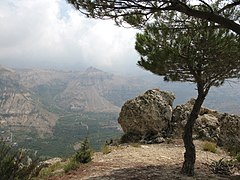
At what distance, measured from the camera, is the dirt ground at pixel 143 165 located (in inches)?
441

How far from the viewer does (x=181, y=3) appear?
824 cm

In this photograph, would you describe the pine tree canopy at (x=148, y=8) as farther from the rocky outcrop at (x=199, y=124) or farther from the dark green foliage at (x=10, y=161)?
the rocky outcrop at (x=199, y=124)

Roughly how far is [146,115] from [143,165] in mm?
8262

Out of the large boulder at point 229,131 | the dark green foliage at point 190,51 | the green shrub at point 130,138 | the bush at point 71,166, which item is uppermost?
the dark green foliage at point 190,51

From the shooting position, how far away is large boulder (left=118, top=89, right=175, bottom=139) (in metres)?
21.3

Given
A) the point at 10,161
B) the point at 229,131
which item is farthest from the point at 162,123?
the point at 10,161

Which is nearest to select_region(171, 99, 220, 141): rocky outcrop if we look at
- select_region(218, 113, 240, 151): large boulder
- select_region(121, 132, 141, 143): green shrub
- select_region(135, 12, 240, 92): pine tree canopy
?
select_region(218, 113, 240, 151): large boulder

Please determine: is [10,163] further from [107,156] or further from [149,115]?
[149,115]

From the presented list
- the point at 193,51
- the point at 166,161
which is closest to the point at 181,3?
the point at 193,51

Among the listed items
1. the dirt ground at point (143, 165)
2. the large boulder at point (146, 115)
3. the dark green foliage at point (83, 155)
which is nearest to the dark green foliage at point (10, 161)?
the dirt ground at point (143, 165)

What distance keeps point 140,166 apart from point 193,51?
16.4 ft

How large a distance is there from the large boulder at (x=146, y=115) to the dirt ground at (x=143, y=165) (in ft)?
9.91

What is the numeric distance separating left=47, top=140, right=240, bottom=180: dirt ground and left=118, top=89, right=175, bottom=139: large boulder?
302cm

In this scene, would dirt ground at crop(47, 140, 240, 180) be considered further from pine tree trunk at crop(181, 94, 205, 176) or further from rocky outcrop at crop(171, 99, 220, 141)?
rocky outcrop at crop(171, 99, 220, 141)
